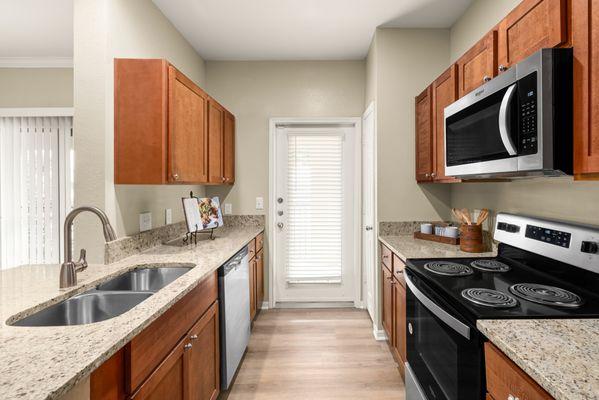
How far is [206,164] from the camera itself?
265cm

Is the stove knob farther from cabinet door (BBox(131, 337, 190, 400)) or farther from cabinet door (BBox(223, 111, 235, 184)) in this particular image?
cabinet door (BBox(223, 111, 235, 184))

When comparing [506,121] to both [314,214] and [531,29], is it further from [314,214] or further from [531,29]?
[314,214]

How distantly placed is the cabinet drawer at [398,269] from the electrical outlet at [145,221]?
1.73 meters

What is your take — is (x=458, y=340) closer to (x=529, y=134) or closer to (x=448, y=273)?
(x=448, y=273)

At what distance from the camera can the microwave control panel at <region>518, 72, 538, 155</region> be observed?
121cm

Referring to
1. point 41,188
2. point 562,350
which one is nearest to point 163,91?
point 562,350

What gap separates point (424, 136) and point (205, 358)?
2.14 meters

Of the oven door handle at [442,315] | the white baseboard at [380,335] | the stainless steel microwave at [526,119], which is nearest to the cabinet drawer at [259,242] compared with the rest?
the white baseboard at [380,335]

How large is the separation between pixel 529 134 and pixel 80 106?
2.17m

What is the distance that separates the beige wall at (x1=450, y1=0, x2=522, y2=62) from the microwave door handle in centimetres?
102

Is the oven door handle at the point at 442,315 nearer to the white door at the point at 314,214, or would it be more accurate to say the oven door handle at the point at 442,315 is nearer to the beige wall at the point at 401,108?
the beige wall at the point at 401,108

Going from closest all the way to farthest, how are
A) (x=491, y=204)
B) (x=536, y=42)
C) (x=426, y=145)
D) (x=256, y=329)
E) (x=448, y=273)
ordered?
(x=536, y=42)
(x=448, y=273)
(x=491, y=204)
(x=426, y=145)
(x=256, y=329)

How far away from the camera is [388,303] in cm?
262

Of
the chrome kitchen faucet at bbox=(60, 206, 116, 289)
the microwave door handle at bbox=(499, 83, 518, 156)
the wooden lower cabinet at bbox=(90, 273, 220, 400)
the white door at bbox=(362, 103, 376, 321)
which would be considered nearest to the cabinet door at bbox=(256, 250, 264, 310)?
the white door at bbox=(362, 103, 376, 321)
